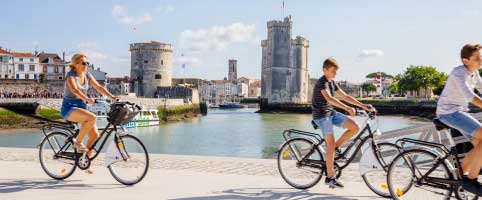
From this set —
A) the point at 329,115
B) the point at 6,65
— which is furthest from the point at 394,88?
the point at 329,115

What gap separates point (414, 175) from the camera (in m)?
4.76

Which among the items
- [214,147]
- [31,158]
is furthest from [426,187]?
[214,147]

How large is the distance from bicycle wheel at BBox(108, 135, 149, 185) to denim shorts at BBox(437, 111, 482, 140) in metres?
3.12

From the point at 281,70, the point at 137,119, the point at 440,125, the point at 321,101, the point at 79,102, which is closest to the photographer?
the point at 440,125

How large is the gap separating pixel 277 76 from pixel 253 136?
175 feet

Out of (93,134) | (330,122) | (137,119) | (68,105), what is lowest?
(137,119)

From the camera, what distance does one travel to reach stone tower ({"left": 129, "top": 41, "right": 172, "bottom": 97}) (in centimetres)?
7962

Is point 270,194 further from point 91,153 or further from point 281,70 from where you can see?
point 281,70

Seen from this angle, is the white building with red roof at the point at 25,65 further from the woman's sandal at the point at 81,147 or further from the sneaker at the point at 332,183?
the sneaker at the point at 332,183

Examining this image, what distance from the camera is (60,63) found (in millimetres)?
85375

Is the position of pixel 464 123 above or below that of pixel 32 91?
below

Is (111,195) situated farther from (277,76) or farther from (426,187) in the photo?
(277,76)

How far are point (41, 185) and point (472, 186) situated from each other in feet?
14.3

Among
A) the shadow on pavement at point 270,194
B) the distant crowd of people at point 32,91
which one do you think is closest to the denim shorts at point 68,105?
the shadow on pavement at point 270,194
